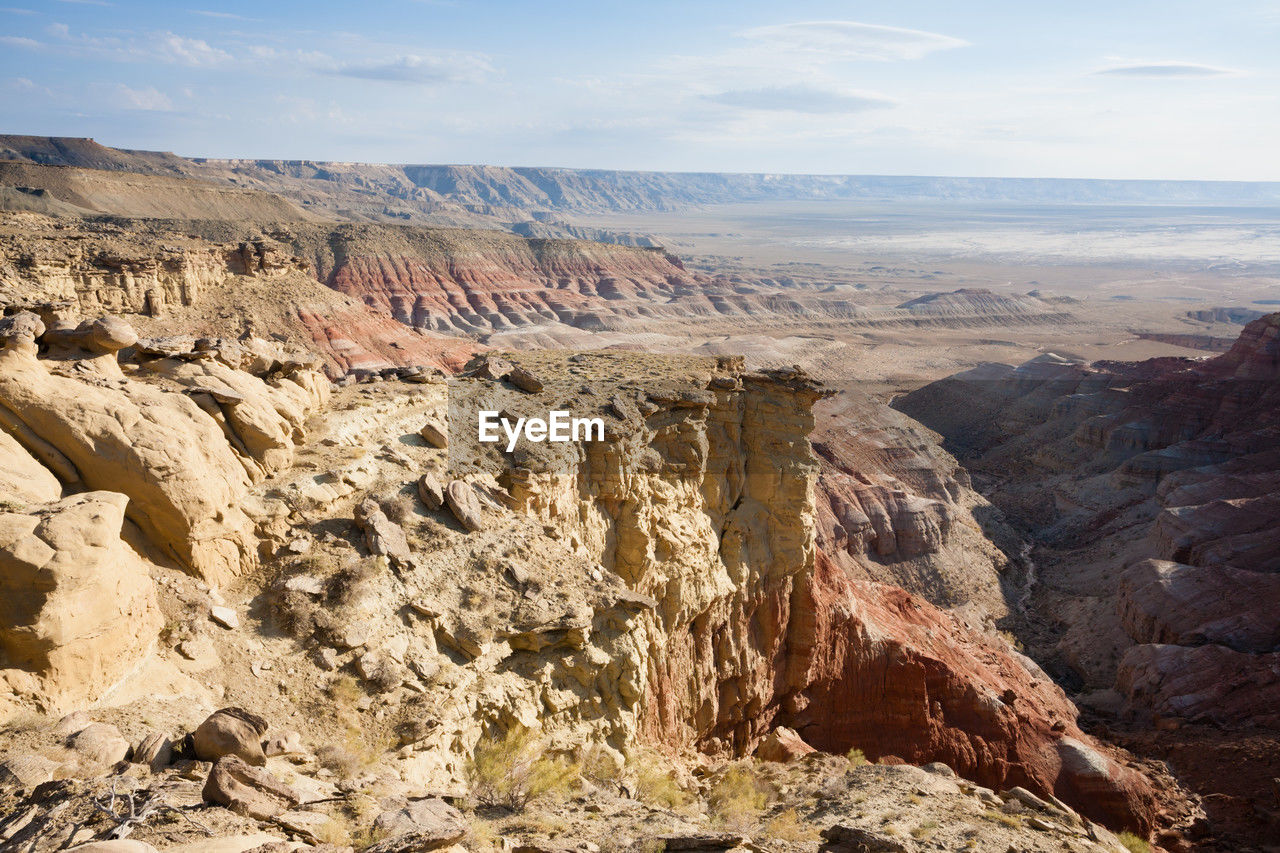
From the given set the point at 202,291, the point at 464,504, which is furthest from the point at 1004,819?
the point at 202,291

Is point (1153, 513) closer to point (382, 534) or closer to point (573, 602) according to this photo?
point (573, 602)

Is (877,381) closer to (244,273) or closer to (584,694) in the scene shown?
(244,273)

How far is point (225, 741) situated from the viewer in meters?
8.94

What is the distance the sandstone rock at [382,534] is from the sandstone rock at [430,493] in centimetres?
99

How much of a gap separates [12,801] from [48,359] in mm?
9235

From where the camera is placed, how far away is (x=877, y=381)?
93812 millimetres

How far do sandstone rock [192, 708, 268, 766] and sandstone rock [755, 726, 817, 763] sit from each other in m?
13.8

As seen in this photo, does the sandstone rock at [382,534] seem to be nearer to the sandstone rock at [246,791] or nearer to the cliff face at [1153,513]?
the sandstone rock at [246,791]

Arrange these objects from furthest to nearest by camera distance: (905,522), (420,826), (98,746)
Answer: (905,522) < (420,826) < (98,746)

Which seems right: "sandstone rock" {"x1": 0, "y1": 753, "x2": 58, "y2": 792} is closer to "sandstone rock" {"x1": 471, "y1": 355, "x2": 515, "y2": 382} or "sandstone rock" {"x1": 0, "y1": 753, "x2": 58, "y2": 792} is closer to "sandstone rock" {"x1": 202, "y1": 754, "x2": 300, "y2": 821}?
"sandstone rock" {"x1": 202, "y1": 754, "x2": 300, "y2": 821}

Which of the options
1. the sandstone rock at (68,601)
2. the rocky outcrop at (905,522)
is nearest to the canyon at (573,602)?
the sandstone rock at (68,601)

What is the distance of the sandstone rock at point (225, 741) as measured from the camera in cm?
892

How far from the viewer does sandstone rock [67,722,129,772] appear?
8.37 meters

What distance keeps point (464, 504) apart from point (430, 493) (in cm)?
68
